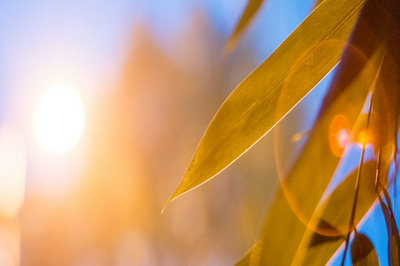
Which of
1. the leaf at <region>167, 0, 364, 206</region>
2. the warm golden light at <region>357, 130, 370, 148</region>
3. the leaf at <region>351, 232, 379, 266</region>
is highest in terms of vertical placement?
the leaf at <region>167, 0, 364, 206</region>

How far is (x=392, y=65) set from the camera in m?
0.29

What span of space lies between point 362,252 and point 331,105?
12 cm

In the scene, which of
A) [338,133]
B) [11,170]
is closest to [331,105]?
[338,133]

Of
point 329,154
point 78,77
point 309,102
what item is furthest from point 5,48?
point 329,154

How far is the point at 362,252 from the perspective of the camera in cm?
31

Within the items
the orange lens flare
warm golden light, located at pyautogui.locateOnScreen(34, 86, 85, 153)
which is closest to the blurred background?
warm golden light, located at pyautogui.locateOnScreen(34, 86, 85, 153)

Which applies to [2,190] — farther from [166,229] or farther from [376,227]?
[376,227]

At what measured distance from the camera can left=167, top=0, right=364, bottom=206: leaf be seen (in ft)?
0.96

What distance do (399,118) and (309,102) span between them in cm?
22

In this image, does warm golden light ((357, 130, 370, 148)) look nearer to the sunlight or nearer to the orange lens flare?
the orange lens flare

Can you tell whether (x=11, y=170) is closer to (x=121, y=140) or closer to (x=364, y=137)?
(x=121, y=140)

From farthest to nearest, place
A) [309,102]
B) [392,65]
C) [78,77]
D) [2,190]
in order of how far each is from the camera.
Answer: [2,190], [78,77], [309,102], [392,65]

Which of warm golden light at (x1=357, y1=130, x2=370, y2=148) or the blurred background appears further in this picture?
the blurred background

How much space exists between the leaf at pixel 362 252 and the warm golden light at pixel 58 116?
2.86ft
